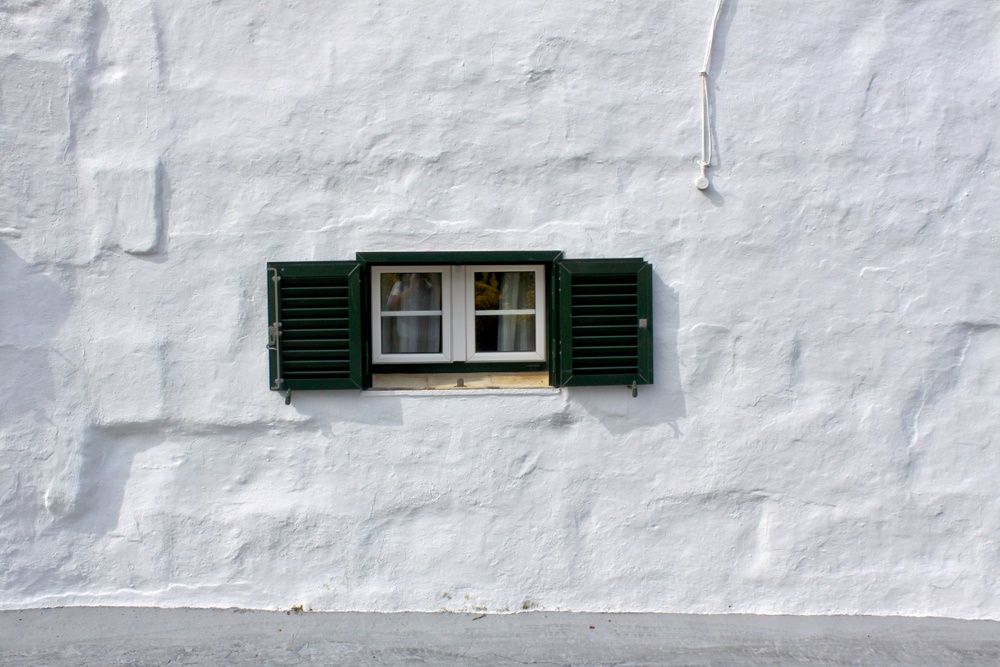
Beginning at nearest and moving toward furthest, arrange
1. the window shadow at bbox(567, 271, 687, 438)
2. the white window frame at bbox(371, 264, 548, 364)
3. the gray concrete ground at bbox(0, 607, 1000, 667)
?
the gray concrete ground at bbox(0, 607, 1000, 667) < the window shadow at bbox(567, 271, 687, 438) < the white window frame at bbox(371, 264, 548, 364)

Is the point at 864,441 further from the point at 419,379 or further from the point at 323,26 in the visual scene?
the point at 323,26

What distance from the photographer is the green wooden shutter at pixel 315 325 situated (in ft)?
12.1

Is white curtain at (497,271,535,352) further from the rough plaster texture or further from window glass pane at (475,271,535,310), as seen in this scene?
the rough plaster texture

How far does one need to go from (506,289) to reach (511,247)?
29 centimetres

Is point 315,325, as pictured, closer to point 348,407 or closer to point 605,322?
point 348,407

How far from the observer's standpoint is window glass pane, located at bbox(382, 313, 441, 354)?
397 cm

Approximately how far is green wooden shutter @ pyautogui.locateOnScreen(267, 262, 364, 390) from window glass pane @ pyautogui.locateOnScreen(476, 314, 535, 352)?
0.66 meters

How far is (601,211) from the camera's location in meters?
3.76

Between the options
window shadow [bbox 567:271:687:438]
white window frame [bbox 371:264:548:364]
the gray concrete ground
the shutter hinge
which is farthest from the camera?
white window frame [bbox 371:264:548:364]

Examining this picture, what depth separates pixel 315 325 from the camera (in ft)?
12.2

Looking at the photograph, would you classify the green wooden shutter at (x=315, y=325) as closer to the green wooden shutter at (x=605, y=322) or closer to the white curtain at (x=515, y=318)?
the white curtain at (x=515, y=318)

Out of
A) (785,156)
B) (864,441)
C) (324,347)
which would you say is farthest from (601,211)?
(864,441)

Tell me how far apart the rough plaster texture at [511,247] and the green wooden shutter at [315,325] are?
0.35 feet

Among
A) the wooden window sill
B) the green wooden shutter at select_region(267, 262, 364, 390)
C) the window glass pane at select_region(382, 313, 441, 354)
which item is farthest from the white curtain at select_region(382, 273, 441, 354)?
the green wooden shutter at select_region(267, 262, 364, 390)
